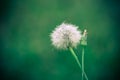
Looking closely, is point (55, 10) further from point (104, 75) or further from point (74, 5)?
point (104, 75)

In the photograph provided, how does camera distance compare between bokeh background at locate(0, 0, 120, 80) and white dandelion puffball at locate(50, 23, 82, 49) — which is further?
bokeh background at locate(0, 0, 120, 80)

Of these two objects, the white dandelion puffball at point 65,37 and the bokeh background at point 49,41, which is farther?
the bokeh background at point 49,41

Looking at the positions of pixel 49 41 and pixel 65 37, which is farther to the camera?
pixel 49 41

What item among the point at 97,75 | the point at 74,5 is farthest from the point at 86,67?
the point at 74,5
